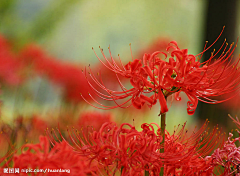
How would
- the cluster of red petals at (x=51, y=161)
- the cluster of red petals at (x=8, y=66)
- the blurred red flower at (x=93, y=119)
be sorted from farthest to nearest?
1. the blurred red flower at (x=93, y=119)
2. the cluster of red petals at (x=8, y=66)
3. the cluster of red petals at (x=51, y=161)

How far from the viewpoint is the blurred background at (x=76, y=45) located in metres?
0.90

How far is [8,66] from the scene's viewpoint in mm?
884

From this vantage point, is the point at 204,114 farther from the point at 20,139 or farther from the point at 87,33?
the point at 20,139

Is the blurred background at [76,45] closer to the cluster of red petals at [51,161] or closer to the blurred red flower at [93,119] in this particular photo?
the blurred red flower at [93,119]

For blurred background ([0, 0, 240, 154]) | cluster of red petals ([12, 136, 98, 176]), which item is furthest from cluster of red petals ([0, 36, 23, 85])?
cluster of red petals ([12, 136, 98, 176])

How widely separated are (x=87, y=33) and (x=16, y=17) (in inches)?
10.8

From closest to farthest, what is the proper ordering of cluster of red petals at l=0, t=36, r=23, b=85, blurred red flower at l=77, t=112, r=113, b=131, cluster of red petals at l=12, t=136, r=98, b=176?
cluster of red petals at l=12, t=136, r=98, b=176, cluster of red petals at l=0, t=36, r=23, b=85, blurred red flower at l=77, t=112, r=113, b=131

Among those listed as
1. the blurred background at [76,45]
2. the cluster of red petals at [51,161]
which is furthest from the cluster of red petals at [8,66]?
the cluster of red petals at [51,161]

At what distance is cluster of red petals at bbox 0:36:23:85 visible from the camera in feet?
2.87

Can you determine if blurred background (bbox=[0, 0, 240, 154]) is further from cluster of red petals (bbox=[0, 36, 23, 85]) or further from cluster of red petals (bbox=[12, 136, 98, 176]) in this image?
cluster of red petals (bbox=[12, 136, 98, 176])

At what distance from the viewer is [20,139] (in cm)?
86

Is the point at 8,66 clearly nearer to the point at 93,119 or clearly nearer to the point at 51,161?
the point at 93,119

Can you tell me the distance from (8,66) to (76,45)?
27cm

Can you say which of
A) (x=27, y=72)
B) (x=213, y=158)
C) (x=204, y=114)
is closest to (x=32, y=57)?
(x=27, y=72)
